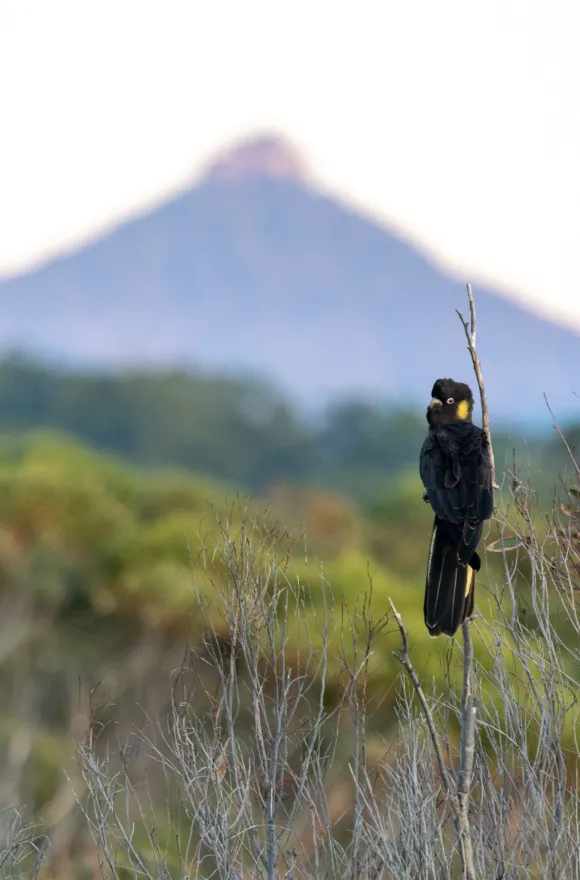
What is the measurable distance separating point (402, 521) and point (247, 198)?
97.6m

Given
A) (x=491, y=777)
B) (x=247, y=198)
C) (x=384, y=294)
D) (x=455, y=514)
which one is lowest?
(x=491, y=777)

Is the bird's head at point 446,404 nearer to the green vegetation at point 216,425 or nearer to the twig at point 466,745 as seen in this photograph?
the twig at point 466,745

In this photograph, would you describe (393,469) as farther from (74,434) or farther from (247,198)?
(247,198)

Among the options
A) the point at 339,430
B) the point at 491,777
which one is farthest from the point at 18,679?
the point at 339,430

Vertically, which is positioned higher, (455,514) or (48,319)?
(48,319)

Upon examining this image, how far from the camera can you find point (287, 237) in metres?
119

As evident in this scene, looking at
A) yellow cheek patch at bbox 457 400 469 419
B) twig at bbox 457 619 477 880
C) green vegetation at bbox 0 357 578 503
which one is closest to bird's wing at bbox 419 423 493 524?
yellow cheek patch at bbox 457 400 469 419

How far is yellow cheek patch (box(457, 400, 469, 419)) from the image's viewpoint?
4152 mm

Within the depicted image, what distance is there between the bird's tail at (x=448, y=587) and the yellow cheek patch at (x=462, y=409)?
2.05 ft

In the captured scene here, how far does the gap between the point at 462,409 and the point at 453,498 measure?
1.77ft

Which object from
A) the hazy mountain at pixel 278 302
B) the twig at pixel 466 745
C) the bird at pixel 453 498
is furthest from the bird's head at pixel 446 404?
the hazy mountain at pixel 278 302

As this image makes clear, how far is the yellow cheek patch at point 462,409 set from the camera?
163 inches

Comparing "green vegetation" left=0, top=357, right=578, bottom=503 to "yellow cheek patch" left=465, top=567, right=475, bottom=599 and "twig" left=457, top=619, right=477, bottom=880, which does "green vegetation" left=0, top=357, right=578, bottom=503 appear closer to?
"yellow cheek patch" left=465, top=567, right=475, bottom=599

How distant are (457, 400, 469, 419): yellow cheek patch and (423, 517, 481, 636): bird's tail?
0.62 m
